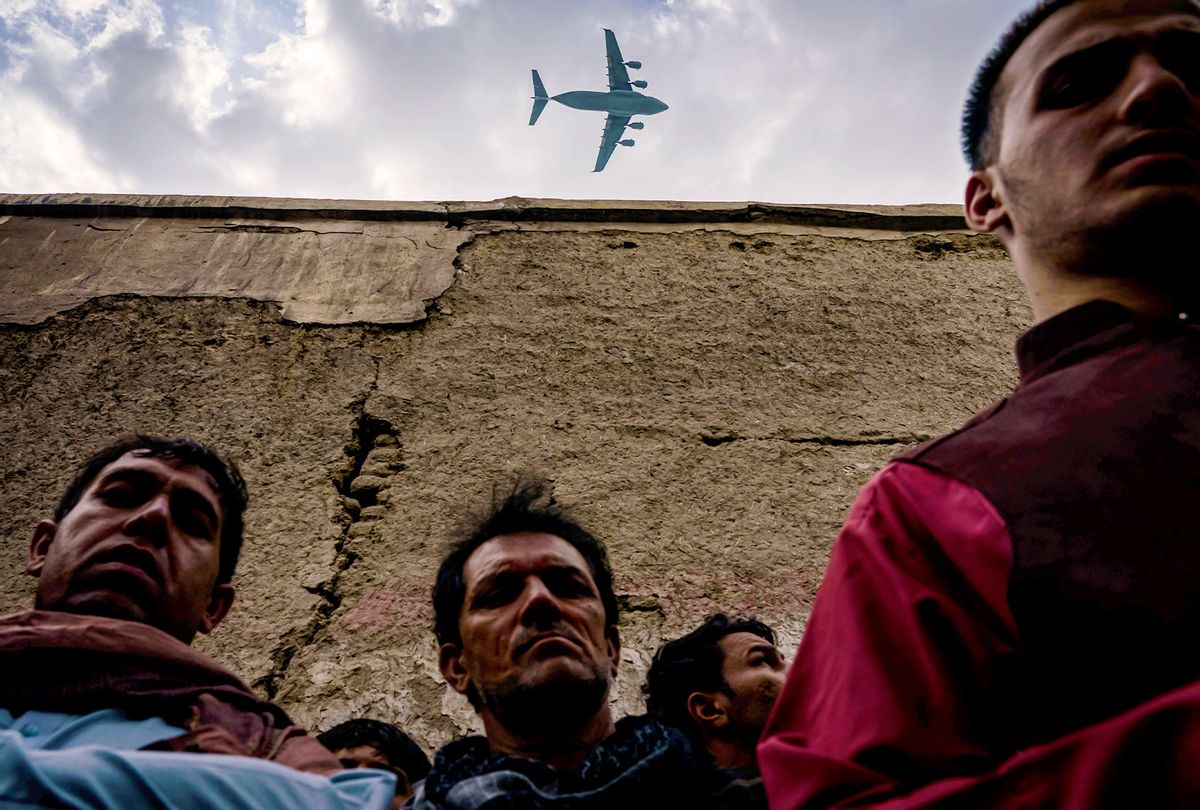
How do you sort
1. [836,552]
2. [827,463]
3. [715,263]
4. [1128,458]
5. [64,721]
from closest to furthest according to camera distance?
[1128,458], [836,552], [64,721], [827,463], [715,263]

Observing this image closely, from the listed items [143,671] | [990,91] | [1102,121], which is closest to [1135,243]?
[1102,121]

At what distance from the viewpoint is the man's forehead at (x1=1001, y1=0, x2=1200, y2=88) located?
1140 mm

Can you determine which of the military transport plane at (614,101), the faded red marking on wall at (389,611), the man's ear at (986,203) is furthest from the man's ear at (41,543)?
the military transport plane at (614,101)

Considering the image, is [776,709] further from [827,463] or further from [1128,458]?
[827,463]

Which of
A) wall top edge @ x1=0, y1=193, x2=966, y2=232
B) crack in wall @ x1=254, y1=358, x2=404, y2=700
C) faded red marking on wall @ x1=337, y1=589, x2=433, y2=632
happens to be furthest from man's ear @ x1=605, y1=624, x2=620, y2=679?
wall top edge @ x1=0, y1=193, x2=966, y2=232

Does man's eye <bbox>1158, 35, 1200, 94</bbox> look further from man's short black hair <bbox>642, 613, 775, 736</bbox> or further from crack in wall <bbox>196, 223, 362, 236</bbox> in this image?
crack in wall <bbox>196, 223, 362, 236</bbox>

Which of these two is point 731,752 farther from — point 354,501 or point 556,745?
point 354,501

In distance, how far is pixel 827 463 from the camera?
254 cm

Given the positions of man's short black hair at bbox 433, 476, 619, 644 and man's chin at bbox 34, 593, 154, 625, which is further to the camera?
man's short black hair at bbox 433, 476, 619, 644

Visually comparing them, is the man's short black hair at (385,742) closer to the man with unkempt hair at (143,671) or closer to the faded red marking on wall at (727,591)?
the man with unkempt hair at (143,671)

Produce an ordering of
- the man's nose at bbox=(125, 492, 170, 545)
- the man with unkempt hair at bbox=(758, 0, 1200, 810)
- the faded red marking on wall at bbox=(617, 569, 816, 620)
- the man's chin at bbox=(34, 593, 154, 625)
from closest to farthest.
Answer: the man with unkempt hair at bbox=(758, 0, 1200, 810)
the man's chin at bbox=(34, 593, 154, 625)
the man's nose at bbox=(125, 492, 170, 545)
the faded red marking on wall at bbox=(617, 569, 816, 620)

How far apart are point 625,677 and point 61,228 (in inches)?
116

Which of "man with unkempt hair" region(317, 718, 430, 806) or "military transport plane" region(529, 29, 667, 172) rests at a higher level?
"military transport plane" region(529, 29, 667, 172)

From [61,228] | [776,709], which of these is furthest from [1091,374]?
[61,228]
